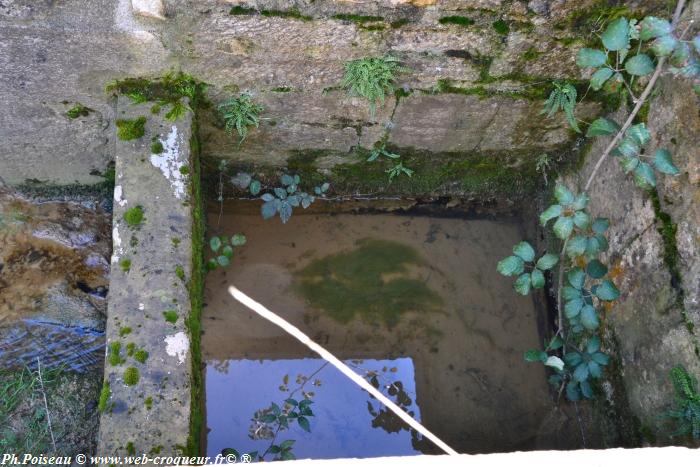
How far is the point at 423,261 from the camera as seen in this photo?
12.3 feet

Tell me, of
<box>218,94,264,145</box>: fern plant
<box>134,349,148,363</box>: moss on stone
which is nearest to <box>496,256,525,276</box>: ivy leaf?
<box>218,94,264,145</box>: fern plant

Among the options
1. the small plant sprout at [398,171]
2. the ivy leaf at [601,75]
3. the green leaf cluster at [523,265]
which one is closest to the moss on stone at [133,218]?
the small plant sprout at [398,171]

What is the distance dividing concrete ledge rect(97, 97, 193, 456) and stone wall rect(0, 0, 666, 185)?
1.08ft

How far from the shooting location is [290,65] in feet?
9.21

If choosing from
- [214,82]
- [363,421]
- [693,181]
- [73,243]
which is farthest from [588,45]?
[73,243]

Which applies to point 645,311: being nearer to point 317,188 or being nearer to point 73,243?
point 317,188

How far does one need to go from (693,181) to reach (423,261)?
5.64 ft

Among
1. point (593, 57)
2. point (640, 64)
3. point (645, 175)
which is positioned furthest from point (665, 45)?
point (645, 175)

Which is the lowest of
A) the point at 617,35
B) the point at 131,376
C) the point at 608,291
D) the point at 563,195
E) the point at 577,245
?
the point at 131,376

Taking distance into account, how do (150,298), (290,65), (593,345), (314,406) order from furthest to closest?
(314,406), (593,345), (290,65), (150,298)

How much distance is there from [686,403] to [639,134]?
1.25m

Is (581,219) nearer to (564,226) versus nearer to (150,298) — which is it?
(564,226)

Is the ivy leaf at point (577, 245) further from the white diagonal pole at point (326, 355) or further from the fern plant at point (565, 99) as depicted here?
the white diagonal pole at point (326, 355)

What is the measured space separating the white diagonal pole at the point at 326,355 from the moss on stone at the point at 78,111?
138 cm
